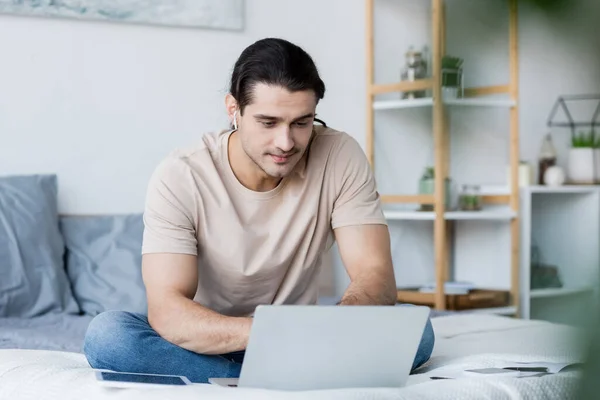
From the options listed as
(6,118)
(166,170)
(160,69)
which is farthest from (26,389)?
(160,69)

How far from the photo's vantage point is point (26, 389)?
1.51 metres

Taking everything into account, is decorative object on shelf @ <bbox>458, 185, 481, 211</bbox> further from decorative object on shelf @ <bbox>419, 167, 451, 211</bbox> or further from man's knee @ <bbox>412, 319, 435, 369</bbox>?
man's knee @ <bbox>412, 319, 435, 369</bbox>

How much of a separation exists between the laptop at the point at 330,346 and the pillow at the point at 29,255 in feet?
4.95

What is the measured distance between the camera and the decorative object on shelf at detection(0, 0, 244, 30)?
302 centimetres

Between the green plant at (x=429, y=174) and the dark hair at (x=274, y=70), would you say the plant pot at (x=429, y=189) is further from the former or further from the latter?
the dark hair at (x=274, y=70)

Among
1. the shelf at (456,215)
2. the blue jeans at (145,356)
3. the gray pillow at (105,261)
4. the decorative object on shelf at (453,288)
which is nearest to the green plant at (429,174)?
the shelf at (456,215)

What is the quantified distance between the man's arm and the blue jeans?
0.03 meters

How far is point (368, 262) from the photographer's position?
189cm

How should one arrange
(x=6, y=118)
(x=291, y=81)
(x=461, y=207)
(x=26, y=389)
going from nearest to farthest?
(x=26, y=389), (x=291, y=81), (x=6, y=118), (x=461, y=207)

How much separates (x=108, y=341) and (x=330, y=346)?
52 centimetres

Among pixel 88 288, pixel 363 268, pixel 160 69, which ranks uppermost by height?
pixel 160 69

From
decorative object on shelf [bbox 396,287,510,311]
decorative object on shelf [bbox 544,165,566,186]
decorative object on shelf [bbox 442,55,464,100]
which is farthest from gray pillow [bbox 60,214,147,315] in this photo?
decorative object on shelf [bbox 442,55,464,100]

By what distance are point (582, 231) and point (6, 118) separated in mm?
2941

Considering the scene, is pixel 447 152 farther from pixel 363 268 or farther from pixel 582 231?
pixel 363 268
